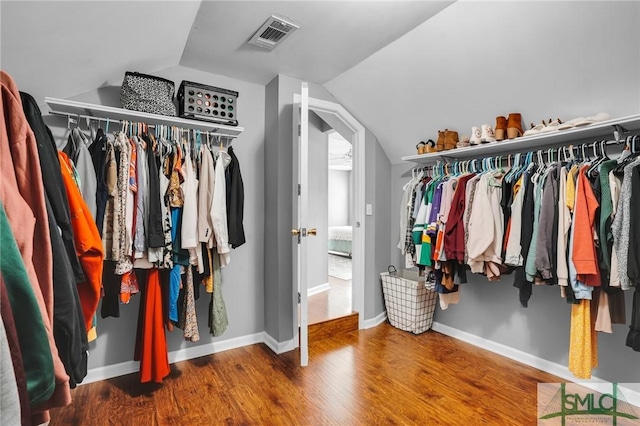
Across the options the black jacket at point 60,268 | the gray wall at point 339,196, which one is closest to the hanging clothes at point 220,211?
the black jacket at point 60,268

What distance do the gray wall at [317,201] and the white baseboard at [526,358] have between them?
5.59 ft

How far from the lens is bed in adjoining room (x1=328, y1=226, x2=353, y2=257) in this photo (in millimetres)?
6734

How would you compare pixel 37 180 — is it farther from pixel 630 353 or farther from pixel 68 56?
pixel 630 353

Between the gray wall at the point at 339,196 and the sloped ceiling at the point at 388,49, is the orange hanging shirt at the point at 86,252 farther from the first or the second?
the gray wall at the point at 339,196

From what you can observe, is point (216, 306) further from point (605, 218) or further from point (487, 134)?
point (605, 218)

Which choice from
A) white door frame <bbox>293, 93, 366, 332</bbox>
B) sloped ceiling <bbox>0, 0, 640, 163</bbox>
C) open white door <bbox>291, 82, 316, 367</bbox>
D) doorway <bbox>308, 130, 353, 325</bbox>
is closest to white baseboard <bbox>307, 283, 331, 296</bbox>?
doorway <bbox>308, 130, 353, 325</bbox>

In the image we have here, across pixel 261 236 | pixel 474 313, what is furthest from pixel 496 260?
pixel 261 236

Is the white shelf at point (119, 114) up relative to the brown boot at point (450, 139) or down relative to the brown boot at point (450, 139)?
up

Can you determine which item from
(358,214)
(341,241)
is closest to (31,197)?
(358,214)

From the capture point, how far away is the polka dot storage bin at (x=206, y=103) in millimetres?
2277

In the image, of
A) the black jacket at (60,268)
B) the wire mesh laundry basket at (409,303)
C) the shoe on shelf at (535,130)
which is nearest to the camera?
the black jacket at (60,268)

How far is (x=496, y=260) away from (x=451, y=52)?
1.41m

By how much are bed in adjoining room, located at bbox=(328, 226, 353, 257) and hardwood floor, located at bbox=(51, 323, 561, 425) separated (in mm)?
3970

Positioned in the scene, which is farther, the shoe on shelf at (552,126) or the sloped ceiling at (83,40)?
the shoe on shelf at (552,126)
